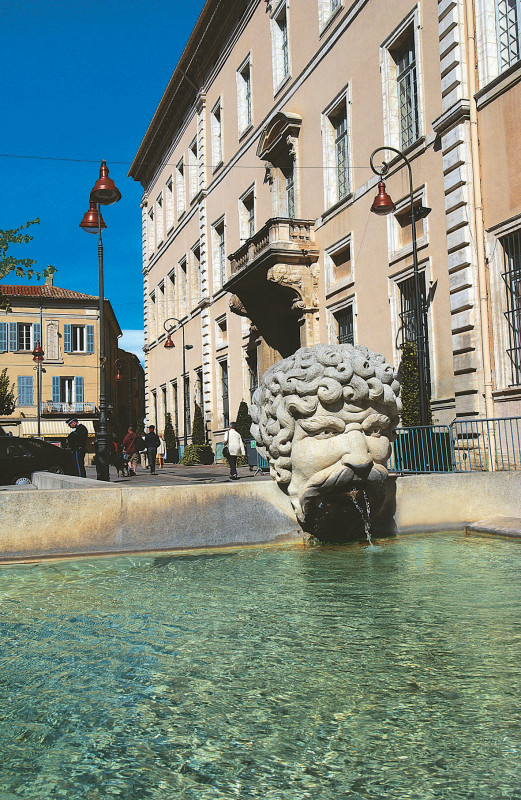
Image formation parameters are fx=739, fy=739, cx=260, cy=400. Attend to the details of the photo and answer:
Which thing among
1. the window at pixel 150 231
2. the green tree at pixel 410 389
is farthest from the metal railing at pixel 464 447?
the window at pixel 150 231

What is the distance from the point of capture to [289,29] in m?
21.3

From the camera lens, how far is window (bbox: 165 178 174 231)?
36225 mm

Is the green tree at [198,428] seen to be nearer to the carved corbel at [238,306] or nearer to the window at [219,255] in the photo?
the window at [219,255]

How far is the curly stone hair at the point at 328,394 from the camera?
4781mm

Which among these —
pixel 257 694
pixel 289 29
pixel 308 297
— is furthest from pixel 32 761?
pixel 289 29

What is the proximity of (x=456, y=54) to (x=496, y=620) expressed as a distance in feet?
42.5

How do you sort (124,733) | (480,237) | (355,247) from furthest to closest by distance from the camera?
1. (355,247)
2. (480,237)
3. (124,733)

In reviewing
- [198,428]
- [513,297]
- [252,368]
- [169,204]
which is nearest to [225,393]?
[198,428]

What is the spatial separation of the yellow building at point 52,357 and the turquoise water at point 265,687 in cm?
5486

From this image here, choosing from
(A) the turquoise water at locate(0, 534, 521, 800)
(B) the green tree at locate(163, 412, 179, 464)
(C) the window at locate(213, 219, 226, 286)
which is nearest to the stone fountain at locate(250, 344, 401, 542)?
(A) the turquoise water at locate(0, 534, 521, 800)

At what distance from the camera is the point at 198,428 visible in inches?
1182

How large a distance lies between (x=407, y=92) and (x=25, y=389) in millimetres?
47273

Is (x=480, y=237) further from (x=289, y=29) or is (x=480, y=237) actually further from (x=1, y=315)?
(x=1, y=315)

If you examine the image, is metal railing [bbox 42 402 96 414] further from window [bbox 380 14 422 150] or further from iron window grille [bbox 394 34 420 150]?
iron window grille [bbox 394 34 420 150]
